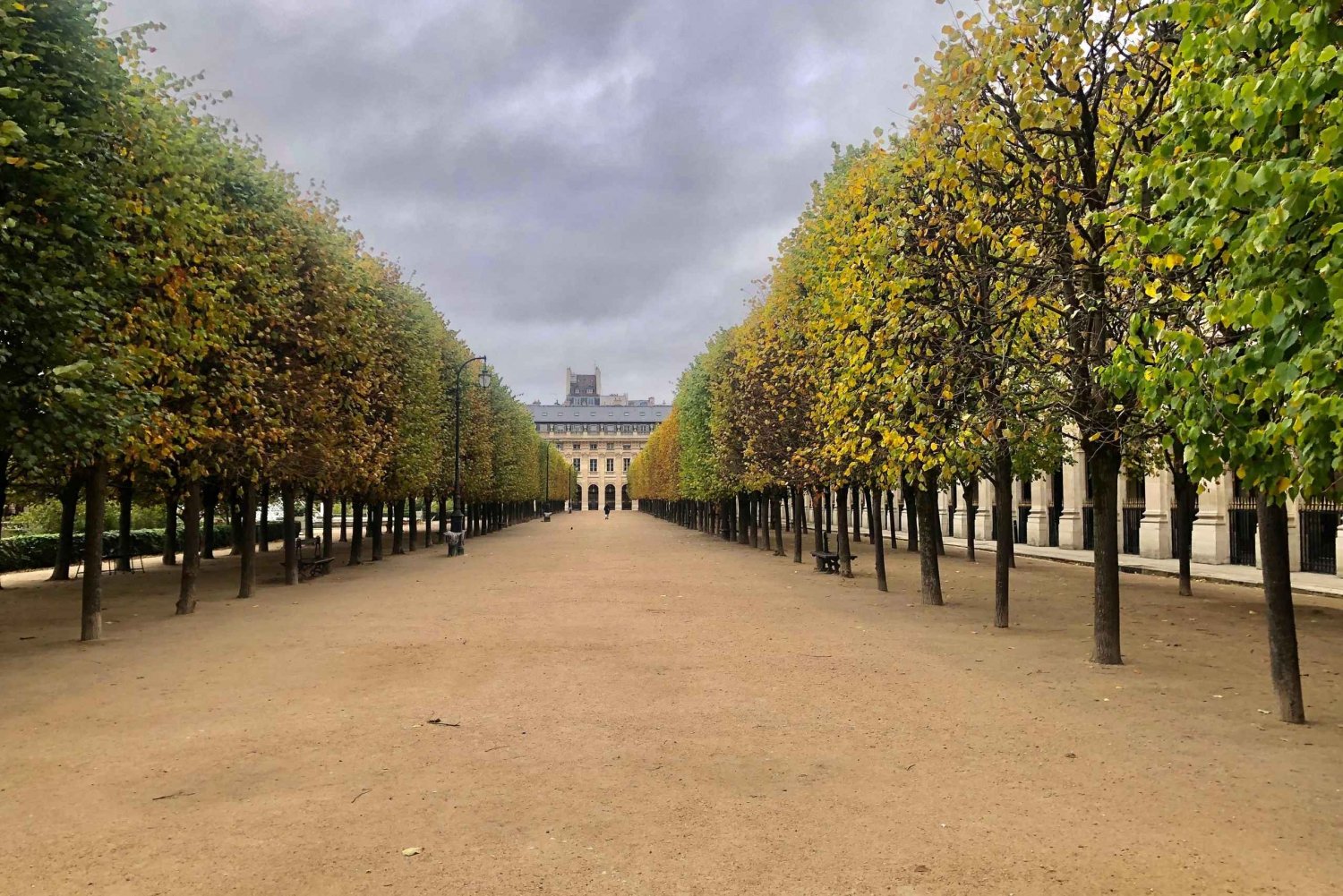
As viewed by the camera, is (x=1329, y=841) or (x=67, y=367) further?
(x=67, y=367)

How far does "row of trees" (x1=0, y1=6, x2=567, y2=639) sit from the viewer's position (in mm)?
11070

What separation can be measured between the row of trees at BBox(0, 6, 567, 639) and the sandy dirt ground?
351 centimetres

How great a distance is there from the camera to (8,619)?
17.2 meters

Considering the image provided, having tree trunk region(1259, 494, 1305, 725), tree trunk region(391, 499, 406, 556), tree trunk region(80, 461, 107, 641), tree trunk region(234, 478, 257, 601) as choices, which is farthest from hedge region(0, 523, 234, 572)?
tree trunk region(1259, 494, 1305, 725)

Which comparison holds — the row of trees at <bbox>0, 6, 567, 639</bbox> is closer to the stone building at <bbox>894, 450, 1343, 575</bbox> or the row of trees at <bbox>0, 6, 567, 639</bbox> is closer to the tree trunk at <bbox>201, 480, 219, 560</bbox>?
the tree trunk at <bbox>201, 480, 219, 560</bbox>

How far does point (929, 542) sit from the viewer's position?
58.3 feet

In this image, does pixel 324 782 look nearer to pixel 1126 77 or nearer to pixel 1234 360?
pixel 1234 360

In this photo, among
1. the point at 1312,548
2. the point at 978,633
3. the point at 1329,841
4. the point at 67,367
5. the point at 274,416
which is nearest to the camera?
the point at 1329,841

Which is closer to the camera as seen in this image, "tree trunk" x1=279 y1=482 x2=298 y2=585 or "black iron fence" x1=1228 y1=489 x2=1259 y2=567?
"tree trunk" x1=279 y1=482 x2=298 y2=585

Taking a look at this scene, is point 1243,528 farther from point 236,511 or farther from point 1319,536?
point 236,511

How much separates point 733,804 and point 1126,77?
34.5 feet

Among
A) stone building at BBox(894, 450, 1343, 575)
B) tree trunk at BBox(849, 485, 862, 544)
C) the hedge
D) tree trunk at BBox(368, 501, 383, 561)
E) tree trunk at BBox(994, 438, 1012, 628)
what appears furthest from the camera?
tree trunk at BBox(368, 501, 383, 561)

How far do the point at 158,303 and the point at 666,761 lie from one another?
11553 millimetres

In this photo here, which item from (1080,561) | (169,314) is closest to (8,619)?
(169,314)
